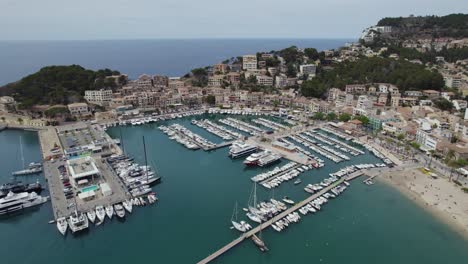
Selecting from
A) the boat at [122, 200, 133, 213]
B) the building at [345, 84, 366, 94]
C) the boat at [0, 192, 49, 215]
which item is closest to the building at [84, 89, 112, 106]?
the boat at [0, 192, 49, 215]

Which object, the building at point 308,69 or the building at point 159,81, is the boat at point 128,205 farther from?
the building at point 308,69

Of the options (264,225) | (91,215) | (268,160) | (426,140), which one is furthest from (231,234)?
Answer: (426,140)

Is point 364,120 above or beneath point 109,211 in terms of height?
above

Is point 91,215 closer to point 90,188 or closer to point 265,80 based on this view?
point 90,188

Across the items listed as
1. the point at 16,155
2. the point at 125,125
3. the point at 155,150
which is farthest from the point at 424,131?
the point at 16,155

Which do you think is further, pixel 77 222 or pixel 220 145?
pixel 220 145

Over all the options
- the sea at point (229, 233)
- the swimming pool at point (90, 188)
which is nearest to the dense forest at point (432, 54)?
the sea at point (229, 233)
